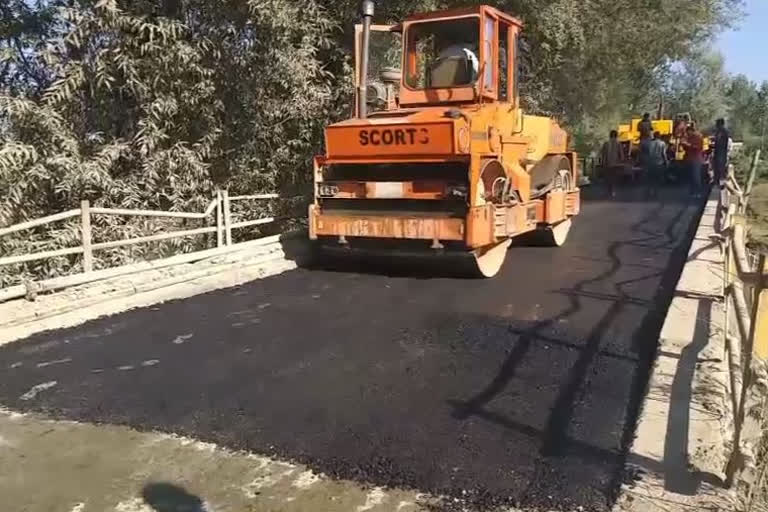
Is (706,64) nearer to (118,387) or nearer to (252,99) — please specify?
(252,99)

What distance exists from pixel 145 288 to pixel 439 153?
10.8 feet

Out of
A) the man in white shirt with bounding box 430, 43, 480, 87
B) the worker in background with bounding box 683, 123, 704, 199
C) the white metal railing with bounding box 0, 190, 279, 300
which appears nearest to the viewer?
the white metal railing with bounding box 0, 190, 279, 300

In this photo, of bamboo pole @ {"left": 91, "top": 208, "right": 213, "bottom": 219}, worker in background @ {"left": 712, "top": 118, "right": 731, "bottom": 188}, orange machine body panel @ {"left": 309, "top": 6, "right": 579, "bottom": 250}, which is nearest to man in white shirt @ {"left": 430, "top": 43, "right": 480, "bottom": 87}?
orange machine body panel @ {"left": 309, "top": 6, "right": 579, "bottom": 250}

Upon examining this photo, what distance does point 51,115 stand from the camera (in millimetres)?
8430

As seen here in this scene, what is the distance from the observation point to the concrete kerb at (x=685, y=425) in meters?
3.02

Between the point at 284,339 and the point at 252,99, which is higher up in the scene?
the point at 252,99

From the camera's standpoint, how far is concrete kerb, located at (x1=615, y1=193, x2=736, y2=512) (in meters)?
3.02

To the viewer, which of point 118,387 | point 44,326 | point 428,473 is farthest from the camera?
point 44,326

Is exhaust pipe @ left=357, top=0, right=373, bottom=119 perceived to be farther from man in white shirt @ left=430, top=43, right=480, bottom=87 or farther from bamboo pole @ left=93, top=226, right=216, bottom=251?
bamboo pole @ left=93, top=226, right=216, bottom=251

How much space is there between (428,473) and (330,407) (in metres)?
1.04

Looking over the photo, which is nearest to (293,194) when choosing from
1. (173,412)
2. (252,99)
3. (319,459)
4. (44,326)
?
(252,99)

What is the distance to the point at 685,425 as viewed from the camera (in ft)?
11.8

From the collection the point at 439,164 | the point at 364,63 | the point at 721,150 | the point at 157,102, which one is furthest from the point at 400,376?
the point at 721,150

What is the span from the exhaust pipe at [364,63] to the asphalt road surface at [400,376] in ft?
6.86
